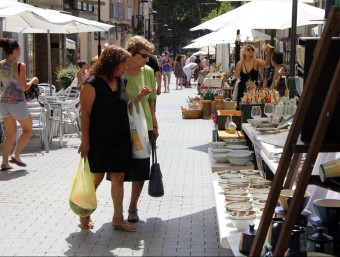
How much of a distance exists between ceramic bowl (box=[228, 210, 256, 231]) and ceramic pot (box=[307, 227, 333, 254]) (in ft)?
3.75

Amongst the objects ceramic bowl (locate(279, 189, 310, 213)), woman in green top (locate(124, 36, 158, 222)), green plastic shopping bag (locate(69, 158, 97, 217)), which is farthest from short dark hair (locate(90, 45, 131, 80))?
ceramic bowl (locate(279, 189, 310, 213))

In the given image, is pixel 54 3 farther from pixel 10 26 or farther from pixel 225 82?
pixel 10 26

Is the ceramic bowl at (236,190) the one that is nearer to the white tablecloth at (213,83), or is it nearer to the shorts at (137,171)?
the shorts at (137,171)

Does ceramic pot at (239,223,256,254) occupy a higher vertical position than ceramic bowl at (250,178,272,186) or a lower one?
higher

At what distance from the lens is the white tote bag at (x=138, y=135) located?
6.18m

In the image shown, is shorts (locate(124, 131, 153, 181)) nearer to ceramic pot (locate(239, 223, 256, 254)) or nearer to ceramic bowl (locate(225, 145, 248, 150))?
ceramic bowl (locate(225, 145, 248, 150))

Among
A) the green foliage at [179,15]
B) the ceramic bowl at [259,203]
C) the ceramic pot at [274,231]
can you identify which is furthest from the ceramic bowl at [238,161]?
the green foliage at [179,15]

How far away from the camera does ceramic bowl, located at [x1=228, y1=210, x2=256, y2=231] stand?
4.55 m

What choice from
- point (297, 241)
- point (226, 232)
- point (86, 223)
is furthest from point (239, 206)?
point (86, 223)

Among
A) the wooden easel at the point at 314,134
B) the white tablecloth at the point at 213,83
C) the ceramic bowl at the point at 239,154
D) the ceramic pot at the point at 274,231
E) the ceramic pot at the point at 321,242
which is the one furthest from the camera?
the white tablecloth at the point at 213,83

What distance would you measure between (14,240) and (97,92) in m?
1.52

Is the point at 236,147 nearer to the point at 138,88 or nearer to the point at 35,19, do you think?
the point at 138,88

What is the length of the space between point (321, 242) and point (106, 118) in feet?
9.84

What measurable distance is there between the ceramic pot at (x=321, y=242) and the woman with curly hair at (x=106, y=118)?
287cm
